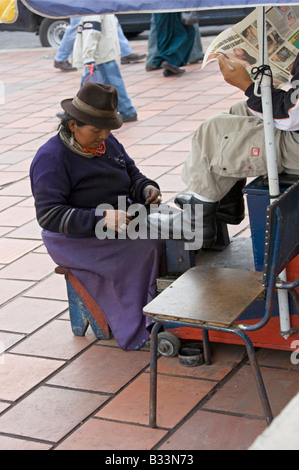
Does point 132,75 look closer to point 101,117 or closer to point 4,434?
point 101,117

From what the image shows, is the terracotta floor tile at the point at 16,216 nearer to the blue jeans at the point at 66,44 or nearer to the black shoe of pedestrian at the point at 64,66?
the blue jeans at the point at 66,44

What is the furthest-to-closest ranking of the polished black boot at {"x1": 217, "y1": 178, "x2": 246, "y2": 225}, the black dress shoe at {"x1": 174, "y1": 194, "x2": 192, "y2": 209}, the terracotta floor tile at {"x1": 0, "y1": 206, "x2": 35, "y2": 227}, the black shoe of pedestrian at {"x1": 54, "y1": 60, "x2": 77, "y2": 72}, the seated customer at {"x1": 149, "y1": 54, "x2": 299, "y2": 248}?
the black shoe of pedestrian at {"x1": 54, "y1": 60, "x2": 77, "y2": 72} → the terracotta floor tile at {"x1": 0, "y1": 206, "x2": 35, "y2": 227} → the polished black boot at {"x1": 217, "y1": 178, "x2": 246, "y2": 225} → the black dress shoe at {"x1": 174, "y1": 194, "x2": 192, "y2": 209} → the seated customer at {"x1": 149, "y1": 54, "x2": 299, "y2": 248}

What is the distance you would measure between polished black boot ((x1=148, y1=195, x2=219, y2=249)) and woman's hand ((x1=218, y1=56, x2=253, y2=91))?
22.1 inches

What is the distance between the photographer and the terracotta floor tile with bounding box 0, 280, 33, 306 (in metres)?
4.30

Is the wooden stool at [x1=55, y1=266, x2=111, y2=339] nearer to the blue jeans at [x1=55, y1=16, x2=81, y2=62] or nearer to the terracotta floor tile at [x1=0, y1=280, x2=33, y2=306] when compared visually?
the terracotta floor tile at [x1=0, y1=280, x2=33, y2=306]

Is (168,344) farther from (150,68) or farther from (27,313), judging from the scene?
(150,68)

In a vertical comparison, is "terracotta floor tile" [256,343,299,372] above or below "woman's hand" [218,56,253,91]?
below

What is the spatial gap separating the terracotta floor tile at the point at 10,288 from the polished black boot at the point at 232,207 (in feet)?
4.24

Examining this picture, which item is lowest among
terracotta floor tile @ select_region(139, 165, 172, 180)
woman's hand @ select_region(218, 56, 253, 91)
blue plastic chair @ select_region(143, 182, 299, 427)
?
terracotta floor tile @ select_region(139, 165, 172, 180)

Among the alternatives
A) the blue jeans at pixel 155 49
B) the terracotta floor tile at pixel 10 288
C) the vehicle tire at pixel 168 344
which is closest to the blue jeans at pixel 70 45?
the blue jeans at pixel 155 49

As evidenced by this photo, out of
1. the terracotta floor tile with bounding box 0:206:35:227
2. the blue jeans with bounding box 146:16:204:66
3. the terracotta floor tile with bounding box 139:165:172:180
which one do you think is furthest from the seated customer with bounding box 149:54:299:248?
the blue jeans with bounding box 146:16:204:66

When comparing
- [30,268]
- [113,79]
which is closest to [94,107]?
[30,268]

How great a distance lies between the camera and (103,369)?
3500mm

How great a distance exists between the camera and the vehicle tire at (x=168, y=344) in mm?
3494
